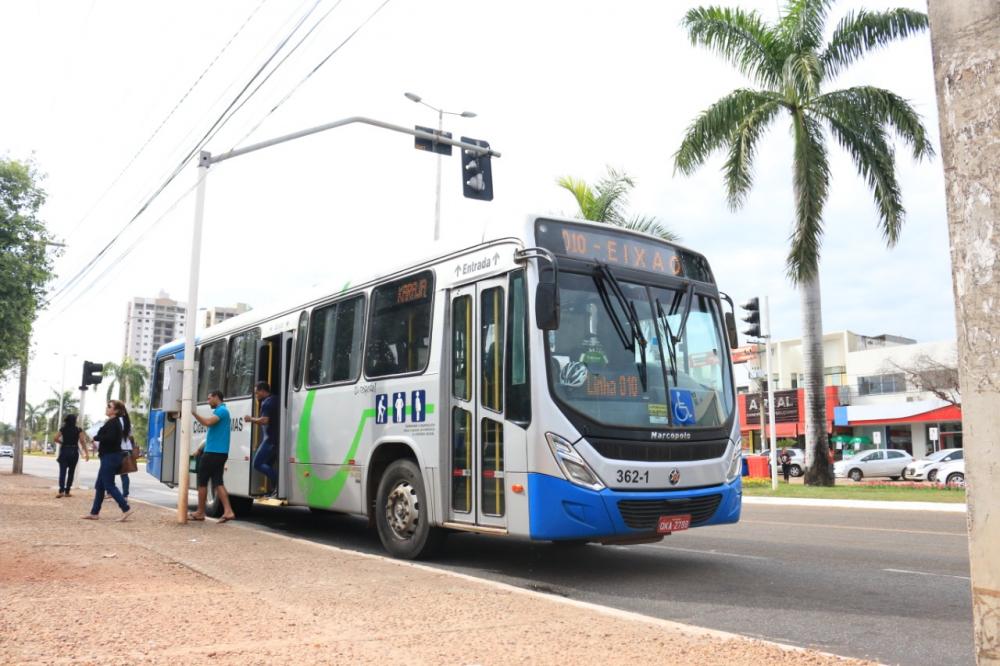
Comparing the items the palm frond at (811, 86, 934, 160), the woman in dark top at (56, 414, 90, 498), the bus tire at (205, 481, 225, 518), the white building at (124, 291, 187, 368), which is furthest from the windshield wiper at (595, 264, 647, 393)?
the white building at (124, 291, 187, 368)

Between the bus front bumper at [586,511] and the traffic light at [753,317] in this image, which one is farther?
the traffic light at [753,317]

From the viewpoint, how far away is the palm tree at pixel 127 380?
84.3 meters

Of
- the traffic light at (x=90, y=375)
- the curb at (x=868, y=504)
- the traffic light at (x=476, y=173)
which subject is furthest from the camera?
the traffic light at (x=90, y=375)

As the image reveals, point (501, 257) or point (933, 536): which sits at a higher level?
point (501, 257)

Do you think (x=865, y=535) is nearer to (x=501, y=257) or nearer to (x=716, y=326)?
(x=716, y=326)

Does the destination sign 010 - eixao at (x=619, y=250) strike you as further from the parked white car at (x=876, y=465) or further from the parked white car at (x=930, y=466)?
the parked white car at (x=876, y=465)

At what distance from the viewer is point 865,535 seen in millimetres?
11922

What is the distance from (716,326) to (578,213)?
1800cm

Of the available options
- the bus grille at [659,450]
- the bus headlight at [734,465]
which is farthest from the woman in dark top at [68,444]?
the bus headlight at [734,465]

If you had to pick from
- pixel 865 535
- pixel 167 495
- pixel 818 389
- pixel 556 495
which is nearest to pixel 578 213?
pixel 818 389

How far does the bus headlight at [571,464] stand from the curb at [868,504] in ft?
39.7

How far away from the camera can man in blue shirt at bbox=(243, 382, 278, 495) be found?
12.0 m

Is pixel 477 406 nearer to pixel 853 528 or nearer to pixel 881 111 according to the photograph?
pixel 853 528

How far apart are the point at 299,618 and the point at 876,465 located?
35.3 m
